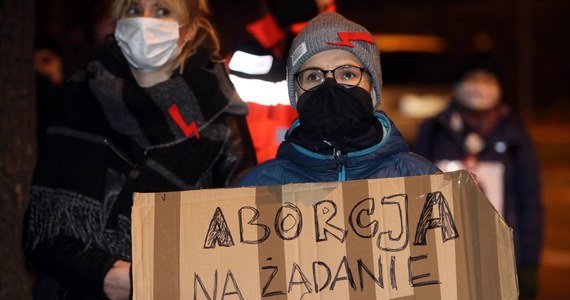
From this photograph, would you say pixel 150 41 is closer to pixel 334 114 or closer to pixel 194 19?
pixel 194 19

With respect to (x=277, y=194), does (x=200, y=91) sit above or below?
above

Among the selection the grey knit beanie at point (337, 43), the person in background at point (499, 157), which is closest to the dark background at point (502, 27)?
the person in background at point (499, 157)

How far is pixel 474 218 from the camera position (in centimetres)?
267

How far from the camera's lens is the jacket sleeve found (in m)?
3.31

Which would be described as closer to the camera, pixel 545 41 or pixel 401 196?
pixel 401 196

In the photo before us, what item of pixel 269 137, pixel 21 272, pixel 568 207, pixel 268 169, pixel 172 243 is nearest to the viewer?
pixel 172 243

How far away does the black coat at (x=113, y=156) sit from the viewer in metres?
3.16

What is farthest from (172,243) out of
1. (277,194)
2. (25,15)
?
(25,15)

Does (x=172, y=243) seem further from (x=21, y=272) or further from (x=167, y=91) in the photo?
(x=21, y=272)

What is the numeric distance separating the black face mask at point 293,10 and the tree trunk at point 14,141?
38.0 inches

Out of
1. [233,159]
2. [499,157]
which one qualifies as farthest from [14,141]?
[499,157]

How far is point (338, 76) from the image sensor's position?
9.43 ft

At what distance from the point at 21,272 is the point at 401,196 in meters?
1.64

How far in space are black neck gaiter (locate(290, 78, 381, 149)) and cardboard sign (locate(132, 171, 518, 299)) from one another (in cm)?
15
